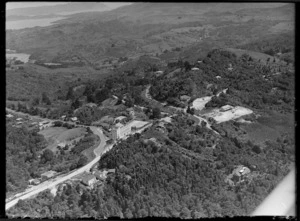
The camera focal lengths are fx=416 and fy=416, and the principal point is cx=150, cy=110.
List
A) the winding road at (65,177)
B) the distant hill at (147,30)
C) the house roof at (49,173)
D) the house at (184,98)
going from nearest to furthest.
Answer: the winding road at (65,177) < the house roof at (49,173) < the distant hill at (147,30) < the house at (184,98)

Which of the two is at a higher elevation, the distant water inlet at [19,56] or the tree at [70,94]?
the distant water inlet at [19,56]

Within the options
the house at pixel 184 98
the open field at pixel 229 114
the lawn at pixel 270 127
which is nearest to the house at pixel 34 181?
the house at pixel 184 98

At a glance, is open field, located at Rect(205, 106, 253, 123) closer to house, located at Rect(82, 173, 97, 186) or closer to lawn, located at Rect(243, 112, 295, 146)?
lawn, located at Rect(243, 112, 295, 146)

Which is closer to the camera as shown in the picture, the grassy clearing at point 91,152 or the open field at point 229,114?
the grassy clearing at point 91,152

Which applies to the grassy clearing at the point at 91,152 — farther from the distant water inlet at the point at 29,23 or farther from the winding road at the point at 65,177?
the distant water inlet at the point at 29,23

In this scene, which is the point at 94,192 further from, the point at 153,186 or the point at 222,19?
the point at 222,19

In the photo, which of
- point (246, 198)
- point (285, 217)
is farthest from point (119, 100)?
point (285, 217)

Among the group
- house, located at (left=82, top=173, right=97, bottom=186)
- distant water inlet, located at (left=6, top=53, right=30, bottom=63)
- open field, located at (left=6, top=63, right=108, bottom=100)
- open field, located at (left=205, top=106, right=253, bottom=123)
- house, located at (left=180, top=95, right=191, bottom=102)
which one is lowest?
house, located at (left=82, top=173, right=97, bottom=186)

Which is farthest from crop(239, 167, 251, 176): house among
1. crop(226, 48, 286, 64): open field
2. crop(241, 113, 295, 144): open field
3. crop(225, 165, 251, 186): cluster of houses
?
crop(226, 48, 286, 64): open field
